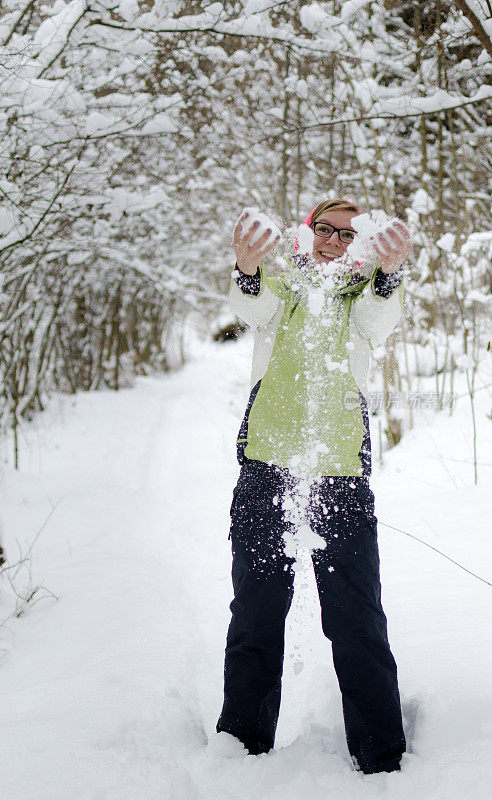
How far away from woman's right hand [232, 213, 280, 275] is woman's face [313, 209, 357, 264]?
0.91ft

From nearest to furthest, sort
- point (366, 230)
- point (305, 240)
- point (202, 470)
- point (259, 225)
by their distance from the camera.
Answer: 1. point (259, 225)
2. point (366, 230)
3. point (305, 240)
4. point (202, 470)

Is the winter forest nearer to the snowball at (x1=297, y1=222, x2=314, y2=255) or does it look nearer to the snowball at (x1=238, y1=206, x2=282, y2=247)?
the snowball at (x1=297, y1=222, x2=314, y2=255)

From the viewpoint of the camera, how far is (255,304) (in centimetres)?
138

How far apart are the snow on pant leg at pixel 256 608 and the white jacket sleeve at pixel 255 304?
0.41m

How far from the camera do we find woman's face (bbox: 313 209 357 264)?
149 centimetres

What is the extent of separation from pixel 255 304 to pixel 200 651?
1.61m

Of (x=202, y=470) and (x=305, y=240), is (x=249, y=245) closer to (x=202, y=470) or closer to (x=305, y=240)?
(x=305, y=240)

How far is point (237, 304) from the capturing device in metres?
1.40

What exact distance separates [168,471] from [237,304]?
449 cm

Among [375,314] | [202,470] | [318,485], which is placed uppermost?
[375,314]

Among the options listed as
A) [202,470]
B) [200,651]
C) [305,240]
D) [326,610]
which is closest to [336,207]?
[305,240]

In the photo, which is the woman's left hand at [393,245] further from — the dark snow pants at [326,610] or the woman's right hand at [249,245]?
the dark snow pants at [326,610]

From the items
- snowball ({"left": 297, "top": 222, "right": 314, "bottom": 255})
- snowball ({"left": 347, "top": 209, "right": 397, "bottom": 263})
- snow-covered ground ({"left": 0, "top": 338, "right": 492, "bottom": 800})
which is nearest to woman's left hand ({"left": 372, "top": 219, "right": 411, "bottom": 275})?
snowball ({"left": 347, "top": 209, "right": 397, "bottom": 263})

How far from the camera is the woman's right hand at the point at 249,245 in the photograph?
1.21 meters
